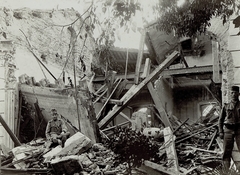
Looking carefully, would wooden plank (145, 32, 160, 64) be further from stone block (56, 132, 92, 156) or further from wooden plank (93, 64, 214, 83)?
stone block (56, 132, 92, 156)

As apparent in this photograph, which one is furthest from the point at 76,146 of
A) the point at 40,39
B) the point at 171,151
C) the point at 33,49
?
the point at 40,39

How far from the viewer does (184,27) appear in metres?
5.93

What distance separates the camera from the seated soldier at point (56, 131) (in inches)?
307

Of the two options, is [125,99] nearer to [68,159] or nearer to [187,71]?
[68,159]

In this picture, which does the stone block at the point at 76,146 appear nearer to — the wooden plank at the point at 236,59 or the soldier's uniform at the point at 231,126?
the soldier's uniform at the point at 231,126

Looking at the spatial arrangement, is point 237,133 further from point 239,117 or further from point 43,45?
point 43,45

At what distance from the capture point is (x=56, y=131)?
319 inches

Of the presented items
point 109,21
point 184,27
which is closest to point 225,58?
point 184,27

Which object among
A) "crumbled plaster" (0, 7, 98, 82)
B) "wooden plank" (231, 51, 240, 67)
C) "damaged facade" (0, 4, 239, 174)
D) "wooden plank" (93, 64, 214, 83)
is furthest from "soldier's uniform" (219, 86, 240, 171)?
"wooden plank" (93, 64, 214, 83)

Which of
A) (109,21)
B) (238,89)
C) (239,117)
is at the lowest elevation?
(239,117)

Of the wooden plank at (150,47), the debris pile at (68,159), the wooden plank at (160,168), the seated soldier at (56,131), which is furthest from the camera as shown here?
the wooden plank at (150,47)

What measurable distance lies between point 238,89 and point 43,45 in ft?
22.8

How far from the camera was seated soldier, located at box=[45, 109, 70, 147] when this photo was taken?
7.80 metres

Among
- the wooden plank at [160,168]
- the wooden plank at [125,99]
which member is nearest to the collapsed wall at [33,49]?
the wooden plank at [125,99]
